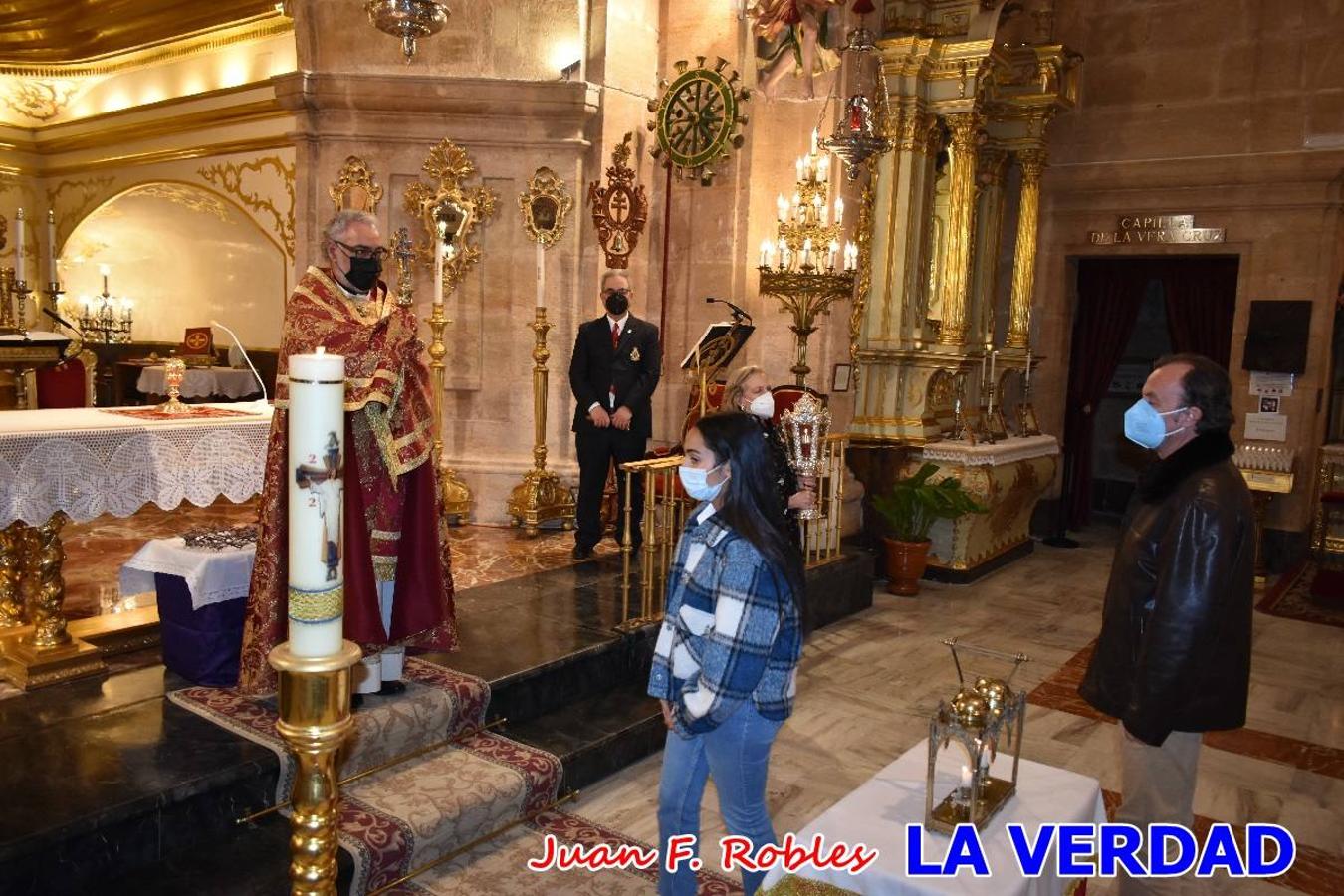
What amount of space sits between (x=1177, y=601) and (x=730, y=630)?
1324 mm

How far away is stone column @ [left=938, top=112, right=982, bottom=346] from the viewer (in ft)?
27.0

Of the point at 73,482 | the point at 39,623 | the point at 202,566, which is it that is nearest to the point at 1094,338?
the point at 202,566

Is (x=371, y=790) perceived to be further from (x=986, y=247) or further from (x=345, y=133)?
(x=986, y=247)

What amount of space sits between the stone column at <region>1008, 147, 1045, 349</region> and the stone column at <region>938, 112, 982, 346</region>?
1.24m

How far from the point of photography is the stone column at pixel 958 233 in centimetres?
823

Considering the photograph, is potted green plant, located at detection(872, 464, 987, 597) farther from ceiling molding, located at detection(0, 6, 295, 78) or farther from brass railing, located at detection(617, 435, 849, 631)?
ceiling molding, located at detection(0, 6, 295, 78)

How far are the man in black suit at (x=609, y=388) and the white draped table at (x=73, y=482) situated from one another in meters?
2.31

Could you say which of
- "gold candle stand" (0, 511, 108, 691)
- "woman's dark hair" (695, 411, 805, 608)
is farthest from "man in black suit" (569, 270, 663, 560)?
"woman's dark hair" (695, 411, 805, 608)

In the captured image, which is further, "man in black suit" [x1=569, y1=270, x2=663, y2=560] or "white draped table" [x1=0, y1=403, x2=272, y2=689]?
"man in black suit" [x1=569, y1=270, x2=663, y2=560]

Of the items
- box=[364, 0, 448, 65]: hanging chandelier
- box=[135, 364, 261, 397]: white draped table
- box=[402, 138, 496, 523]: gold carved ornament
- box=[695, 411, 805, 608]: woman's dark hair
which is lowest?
box=[135, 364, 261, 397]: white draped table

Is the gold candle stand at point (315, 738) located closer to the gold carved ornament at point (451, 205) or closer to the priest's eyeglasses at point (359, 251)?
the priest's eyeglasses at point (359, 251)

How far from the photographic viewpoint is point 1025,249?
9641 mm

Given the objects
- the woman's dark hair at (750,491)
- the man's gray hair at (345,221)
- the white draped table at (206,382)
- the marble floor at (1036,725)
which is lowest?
the marble floor at (1036,725)

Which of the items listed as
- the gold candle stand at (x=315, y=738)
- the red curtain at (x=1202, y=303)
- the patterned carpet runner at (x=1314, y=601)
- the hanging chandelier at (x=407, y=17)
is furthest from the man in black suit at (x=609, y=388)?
the red curtain at (x=1202, y=303)
